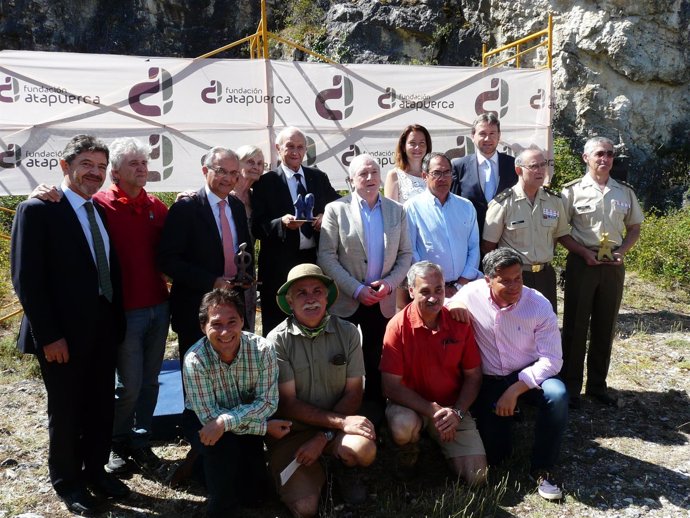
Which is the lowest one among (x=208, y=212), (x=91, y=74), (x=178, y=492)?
(x=178, y=492)

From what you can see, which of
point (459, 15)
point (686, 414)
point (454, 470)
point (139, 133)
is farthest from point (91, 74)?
point (459, 15)

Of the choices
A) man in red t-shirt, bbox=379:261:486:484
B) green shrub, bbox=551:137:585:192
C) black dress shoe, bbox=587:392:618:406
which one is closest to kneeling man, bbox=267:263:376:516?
man in red t-shirt, bbox=379:261:486:484

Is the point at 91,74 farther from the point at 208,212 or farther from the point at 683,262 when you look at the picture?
the point at 683,262

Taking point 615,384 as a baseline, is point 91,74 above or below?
above

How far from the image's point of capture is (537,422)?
367cm

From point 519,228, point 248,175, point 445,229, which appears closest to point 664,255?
point 519,228

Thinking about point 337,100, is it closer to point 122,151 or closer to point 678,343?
point 122,151

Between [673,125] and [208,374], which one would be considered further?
[673,125]

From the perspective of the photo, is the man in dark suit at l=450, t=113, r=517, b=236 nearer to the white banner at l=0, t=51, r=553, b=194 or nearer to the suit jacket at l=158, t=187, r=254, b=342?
the suit jacket at l=158, t=187, r=254, b=342

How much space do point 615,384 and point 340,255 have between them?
9.48 feet

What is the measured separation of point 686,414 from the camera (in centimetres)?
467

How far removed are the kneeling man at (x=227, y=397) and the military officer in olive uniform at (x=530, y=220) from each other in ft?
6.89

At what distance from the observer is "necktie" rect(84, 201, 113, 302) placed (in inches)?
130

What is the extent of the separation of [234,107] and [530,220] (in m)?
3.75
